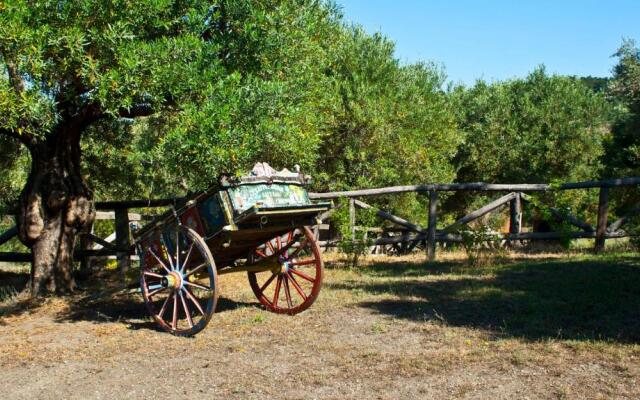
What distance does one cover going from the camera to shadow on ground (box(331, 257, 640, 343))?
680 cm

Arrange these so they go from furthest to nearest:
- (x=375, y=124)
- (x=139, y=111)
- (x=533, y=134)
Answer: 1. (x=533, y=134)
2. (x=375, y=124)
3. (x=139, y=111)

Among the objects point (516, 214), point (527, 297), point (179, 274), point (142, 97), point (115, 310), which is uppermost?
point (142, 97)

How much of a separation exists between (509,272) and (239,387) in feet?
19.9

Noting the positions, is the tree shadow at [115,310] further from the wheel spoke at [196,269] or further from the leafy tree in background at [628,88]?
the leafy tree in background at [628,88]

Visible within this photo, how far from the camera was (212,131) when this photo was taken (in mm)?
7227

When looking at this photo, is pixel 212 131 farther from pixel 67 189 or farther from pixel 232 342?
pixel 67 189

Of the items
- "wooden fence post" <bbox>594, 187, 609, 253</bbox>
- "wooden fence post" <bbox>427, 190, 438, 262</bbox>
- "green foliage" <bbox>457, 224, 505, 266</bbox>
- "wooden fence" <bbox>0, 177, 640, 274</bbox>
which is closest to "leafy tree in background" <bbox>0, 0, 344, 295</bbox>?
"wooden fence" <bbox>0, 177, 640, 274</bbox>

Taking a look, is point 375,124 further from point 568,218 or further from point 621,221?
point 621,221

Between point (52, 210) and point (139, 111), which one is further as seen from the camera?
point (52, 210)

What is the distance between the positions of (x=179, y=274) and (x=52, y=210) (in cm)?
337

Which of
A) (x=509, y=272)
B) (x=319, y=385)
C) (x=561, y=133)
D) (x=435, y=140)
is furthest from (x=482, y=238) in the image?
(x=561, y=133)

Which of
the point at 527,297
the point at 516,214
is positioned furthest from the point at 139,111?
the point at 516,214

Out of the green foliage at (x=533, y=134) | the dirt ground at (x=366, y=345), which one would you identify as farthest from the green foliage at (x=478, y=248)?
the green foliage at (x=533, y=134)

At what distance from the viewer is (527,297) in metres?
8.23
